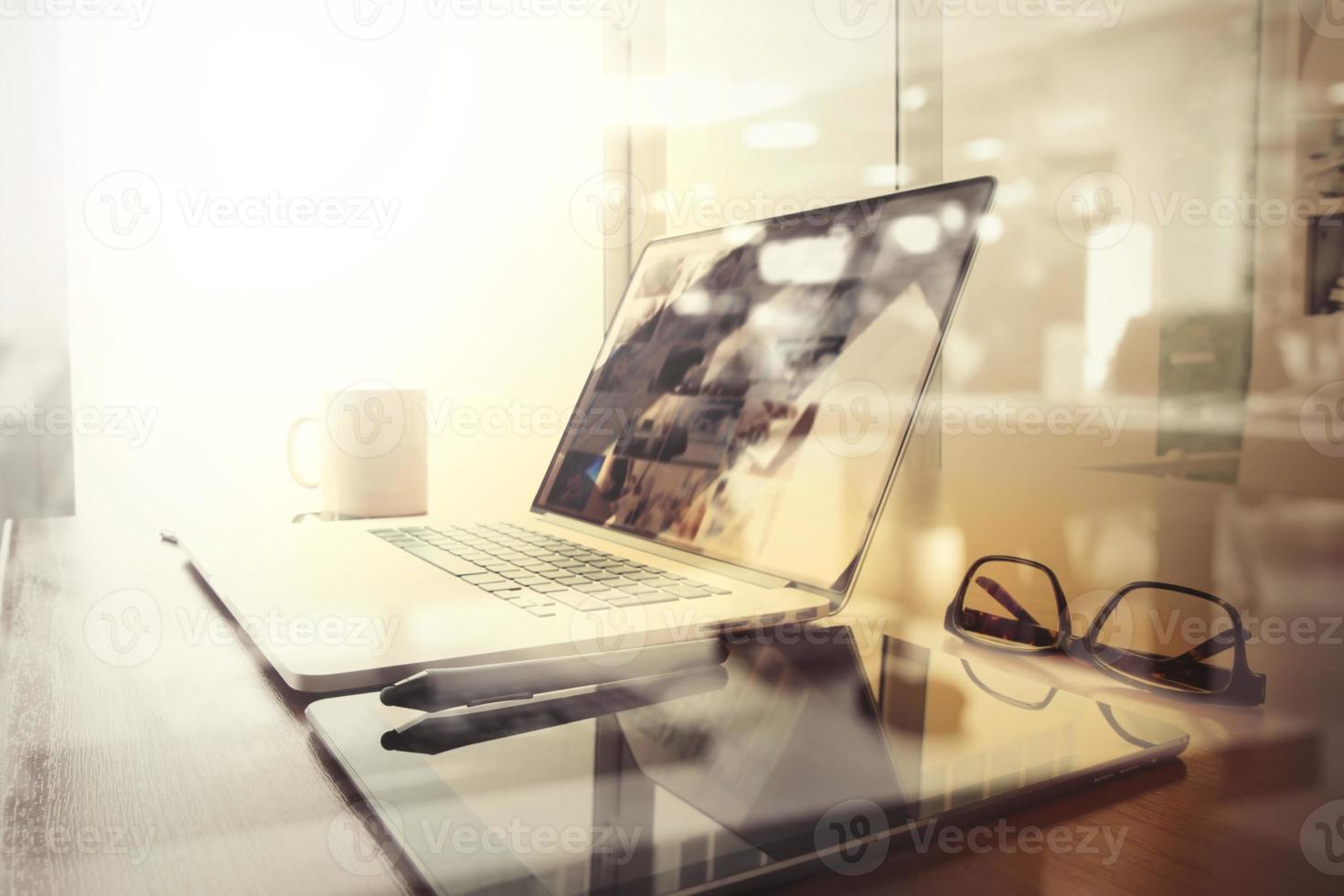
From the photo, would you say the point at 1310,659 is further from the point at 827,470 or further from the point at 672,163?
the point at 672,163

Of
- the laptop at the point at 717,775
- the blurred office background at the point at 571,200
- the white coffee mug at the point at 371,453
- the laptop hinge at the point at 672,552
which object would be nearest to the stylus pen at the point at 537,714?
the laptop at the point at 717,775

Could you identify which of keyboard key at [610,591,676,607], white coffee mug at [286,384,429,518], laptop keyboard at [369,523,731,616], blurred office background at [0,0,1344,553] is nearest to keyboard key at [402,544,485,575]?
laptop keyboard at [369,523,731,616]

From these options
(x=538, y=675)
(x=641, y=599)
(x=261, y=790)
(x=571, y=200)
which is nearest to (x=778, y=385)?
(x=641, y=599)

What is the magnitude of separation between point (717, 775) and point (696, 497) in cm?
36

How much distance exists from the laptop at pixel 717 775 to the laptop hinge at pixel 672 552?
0.12 metres

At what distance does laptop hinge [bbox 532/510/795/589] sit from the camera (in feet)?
1.92

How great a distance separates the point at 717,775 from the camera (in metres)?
0.33

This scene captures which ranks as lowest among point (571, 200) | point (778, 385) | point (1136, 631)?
point (1136, 631)

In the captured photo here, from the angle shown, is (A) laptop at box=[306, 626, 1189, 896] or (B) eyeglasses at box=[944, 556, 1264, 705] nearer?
(A) laptop at box=[306, 626, 1189, 896]

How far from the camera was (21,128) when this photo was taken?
1298mm

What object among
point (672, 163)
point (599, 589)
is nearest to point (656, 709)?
point (599, 589)

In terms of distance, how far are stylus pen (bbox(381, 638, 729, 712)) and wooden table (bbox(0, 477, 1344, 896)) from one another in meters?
0.04

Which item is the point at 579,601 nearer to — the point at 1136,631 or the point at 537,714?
the point at 537,714

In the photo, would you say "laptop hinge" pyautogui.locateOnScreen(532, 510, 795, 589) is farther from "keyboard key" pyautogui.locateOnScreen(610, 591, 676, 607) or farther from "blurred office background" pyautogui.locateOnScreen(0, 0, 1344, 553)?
"blurred office background" pyautogui.locateOnScreen(0, 0, 1344, 553)
